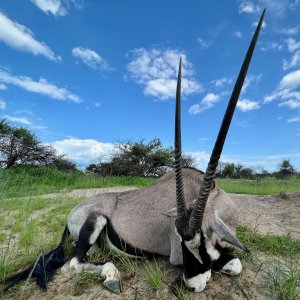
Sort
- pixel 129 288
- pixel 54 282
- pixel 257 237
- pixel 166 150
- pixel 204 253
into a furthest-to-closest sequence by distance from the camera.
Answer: pixel 166 150, pixel 257 237, pixel 54 282, pixel 129 288, pixel 204 253

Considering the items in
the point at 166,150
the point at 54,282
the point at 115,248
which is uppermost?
the point at 166,150

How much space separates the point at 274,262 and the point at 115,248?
1840mm

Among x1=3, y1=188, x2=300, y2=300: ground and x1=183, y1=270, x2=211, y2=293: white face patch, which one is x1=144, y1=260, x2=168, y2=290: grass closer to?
x1=3, y1=188, x2=300, y2=300: ground

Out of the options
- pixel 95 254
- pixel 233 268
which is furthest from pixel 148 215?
pixel 233 268

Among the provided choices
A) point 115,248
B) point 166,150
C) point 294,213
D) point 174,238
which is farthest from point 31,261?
point 166,150

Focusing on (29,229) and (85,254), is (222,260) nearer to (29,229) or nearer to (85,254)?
(85,254)

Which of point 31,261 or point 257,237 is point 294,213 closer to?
point 257,237

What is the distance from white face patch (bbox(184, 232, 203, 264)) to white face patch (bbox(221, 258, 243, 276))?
1.53ft

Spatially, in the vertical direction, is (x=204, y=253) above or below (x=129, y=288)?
above

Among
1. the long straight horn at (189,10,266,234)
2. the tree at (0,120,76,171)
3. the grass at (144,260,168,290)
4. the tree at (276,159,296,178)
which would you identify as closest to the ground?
the grass at (144,260,168,290)

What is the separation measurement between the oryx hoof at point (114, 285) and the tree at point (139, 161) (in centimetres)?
1730

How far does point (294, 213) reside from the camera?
23.6ft

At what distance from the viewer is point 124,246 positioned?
4320 millimetres

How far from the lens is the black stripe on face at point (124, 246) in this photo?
427 cm
